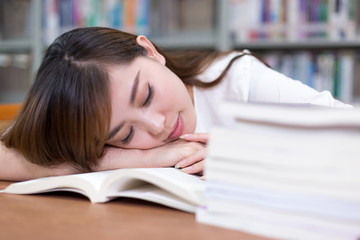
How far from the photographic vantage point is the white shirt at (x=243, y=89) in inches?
45.2

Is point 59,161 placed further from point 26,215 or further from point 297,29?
point 297,29

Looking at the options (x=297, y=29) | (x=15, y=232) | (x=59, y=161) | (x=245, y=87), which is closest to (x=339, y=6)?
(x=297, y=29)

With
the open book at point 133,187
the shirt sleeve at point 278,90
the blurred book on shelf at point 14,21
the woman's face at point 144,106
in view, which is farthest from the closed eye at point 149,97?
the blurred book on shelf at point 14,21

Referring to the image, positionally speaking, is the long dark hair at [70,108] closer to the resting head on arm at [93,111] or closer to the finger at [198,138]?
the resting head on arm at [93,111]

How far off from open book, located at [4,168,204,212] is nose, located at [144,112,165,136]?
0.20m

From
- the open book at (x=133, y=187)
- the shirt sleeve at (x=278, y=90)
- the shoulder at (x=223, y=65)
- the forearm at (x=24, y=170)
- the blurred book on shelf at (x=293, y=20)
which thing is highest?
the blurred book on shelf at (x=293, y=20)

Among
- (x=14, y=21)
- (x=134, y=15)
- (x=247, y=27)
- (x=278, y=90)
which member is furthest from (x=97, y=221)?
(x=14, y=21)

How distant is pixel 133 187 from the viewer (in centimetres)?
64

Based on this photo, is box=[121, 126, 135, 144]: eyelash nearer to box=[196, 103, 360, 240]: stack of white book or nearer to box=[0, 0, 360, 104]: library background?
box=[196, 103, 360, 240]: stack of white book

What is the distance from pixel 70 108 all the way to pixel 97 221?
Result: 371 mm

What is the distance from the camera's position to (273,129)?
0.45 metres

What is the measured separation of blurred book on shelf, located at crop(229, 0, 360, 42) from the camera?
1.93 m

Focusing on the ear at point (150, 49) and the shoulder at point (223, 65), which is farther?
the shoulder at point (223, 65)

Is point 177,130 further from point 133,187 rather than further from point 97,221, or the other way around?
point 97,221
